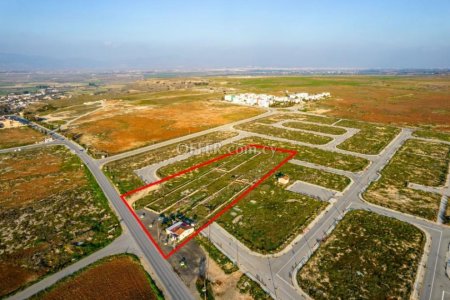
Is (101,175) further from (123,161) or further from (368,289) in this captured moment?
(368,289)

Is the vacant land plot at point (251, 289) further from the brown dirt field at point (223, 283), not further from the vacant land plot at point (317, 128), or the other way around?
the vacant land plot at point (317, 128)

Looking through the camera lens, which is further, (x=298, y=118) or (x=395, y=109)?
(x=395, y=109)

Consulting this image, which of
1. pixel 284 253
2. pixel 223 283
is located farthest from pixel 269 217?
pixel 223 283

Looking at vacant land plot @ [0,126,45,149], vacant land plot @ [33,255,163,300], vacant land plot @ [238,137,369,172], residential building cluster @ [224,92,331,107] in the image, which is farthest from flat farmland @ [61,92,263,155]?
vacant land plot @ [33,255,163,300]

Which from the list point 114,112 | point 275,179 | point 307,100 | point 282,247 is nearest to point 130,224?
point 282,247

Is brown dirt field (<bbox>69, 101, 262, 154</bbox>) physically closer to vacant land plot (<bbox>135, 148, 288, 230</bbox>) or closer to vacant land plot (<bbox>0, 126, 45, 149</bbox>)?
vacant land plot (<bbox>0, 126, 45, 149</bbox>)

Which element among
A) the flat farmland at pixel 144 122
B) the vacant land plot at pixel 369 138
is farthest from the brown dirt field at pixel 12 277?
the vacant land plot at pixel 369 138

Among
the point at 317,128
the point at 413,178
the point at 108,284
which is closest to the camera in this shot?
the point at 108,284

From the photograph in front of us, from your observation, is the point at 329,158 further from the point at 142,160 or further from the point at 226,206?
the point at 142,160
